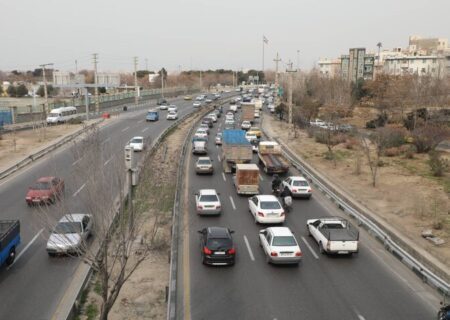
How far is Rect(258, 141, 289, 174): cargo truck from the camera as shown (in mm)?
35969

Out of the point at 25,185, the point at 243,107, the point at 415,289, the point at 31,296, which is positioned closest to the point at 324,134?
the point at 243,107

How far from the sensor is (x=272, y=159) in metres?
37.9

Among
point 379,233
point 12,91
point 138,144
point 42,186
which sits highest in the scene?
point 12,91

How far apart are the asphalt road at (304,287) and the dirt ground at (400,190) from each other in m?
2.21

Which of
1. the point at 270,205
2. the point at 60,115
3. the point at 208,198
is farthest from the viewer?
the point at 60,115

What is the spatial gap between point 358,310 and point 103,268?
327 inches

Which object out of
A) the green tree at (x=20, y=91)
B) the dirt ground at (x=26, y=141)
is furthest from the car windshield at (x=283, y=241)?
the green tree at (x=20, y=91)

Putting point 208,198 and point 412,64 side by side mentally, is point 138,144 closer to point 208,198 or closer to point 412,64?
point 208,198

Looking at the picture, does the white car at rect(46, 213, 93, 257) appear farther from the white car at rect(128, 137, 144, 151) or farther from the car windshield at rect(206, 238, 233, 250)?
the white car at rect(128, 137, 144, 151)

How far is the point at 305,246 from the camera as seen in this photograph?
21297 mm

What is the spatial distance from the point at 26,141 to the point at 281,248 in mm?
40140

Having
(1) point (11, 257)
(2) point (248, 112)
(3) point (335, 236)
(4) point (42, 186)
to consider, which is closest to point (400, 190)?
(3) point (335, 236)

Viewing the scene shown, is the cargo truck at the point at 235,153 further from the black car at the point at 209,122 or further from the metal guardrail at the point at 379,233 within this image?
the black car at the point at 209,122

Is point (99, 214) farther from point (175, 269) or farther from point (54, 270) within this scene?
point (54, 270)
